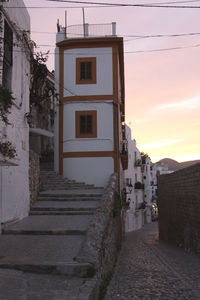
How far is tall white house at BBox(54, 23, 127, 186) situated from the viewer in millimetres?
16891

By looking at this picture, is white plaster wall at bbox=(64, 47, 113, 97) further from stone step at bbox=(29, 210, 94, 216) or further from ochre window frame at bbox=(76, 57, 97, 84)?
stone step at bbox=(29, 210, 94, 216)

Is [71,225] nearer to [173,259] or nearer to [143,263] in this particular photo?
[143,263]

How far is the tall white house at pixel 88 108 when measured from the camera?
16.9 metres

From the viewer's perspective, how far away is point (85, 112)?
56.6 ft

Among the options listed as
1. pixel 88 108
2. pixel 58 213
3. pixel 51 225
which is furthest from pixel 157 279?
pixel 88 108

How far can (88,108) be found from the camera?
680 inches

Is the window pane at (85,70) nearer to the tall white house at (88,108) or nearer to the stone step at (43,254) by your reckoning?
the tall white house at (88,108)

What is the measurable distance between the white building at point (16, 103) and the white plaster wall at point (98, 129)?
6.24 meters

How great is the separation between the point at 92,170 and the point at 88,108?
10.4 feet

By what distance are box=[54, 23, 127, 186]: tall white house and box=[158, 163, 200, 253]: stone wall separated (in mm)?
3134

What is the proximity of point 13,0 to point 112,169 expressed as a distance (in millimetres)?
9555

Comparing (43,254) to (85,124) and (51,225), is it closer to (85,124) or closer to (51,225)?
(51,225)

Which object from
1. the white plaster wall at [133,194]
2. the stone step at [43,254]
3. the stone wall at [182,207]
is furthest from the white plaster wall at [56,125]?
the white plaster wall at [133,194]

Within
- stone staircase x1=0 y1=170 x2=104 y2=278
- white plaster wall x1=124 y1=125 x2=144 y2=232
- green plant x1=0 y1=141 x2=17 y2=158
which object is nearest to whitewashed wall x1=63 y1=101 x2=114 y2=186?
stone staircase x1=0 y1=170 x2=104 y2=278
